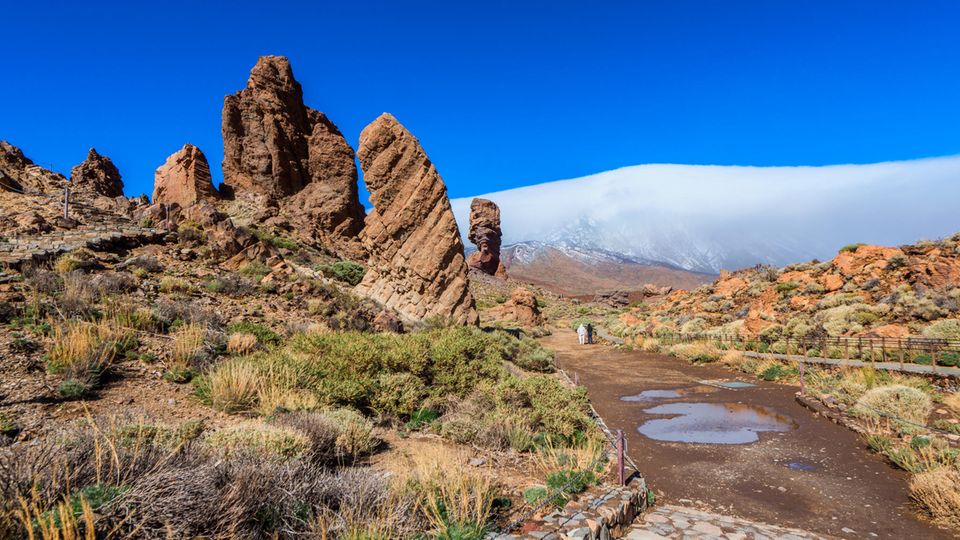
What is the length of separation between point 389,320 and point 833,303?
22130 mm

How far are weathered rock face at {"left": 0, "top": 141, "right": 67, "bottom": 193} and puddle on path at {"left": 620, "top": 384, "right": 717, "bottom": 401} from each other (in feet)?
97.4

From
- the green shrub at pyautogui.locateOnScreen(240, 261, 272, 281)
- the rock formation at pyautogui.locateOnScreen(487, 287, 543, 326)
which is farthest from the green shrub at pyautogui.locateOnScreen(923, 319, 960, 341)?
the rock formation at pyautogui.locateOnScreen(487, 287, 543, 326)

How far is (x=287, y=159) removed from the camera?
1686 inches

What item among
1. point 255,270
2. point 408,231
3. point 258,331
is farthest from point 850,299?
point 255,270

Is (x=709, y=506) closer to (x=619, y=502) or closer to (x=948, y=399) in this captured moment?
(x=619, y=502)

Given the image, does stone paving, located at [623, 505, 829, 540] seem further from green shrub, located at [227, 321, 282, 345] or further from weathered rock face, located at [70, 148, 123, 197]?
weathered rock face, located at [70, 148, 123, 197]

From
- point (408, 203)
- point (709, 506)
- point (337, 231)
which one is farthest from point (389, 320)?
point (337, 231)

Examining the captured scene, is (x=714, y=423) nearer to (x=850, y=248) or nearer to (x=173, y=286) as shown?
(x=173, y=286)

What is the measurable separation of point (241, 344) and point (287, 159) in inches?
1448

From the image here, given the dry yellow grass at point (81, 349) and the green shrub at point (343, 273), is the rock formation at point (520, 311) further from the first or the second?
the dry yellow grass at point (81, 349)

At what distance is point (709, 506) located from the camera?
6379 millimetres

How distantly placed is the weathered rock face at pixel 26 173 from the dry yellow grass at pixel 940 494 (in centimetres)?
3370

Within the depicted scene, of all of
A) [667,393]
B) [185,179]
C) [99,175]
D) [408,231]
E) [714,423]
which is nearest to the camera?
[714,423]

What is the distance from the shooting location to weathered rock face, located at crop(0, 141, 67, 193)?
87.7ft
